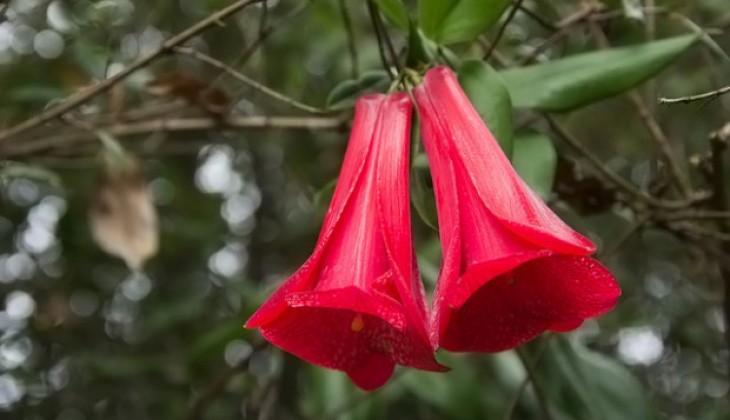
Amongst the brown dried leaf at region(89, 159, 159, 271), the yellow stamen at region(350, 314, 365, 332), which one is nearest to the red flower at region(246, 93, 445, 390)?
the yellow stamen at region(350, 314, 365, 332)

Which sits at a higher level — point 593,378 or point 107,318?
point 593,378

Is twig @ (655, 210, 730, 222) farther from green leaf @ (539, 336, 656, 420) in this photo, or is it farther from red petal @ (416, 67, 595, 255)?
red petal @ (416, 67, 595, 255)

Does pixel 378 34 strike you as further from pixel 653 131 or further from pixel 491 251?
pixel 653 131

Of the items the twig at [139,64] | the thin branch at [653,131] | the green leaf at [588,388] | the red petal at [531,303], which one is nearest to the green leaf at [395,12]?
the twig at [139,64]

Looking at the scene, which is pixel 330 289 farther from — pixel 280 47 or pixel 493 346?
pixel 280 47

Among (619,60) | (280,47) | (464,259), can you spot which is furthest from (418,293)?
(280,47)

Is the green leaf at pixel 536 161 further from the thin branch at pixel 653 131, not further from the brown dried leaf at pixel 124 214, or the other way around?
the brown dried leaf at pixel 124 214
